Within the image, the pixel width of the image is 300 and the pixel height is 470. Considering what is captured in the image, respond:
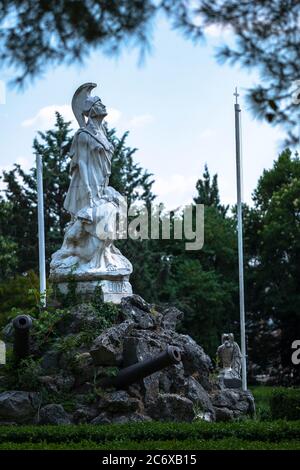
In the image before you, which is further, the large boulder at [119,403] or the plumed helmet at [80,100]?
the plumed helmet at [80,100]

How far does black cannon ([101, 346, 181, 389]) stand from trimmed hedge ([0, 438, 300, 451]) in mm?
2495

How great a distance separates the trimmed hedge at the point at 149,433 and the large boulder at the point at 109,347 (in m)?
2.52

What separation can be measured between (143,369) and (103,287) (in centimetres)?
306

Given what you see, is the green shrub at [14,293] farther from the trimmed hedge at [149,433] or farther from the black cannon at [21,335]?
the trimmed hedge at [149,433]

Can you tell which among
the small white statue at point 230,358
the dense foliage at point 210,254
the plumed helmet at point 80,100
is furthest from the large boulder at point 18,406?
the dense foliage at point 210,254

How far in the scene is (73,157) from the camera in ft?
55.8

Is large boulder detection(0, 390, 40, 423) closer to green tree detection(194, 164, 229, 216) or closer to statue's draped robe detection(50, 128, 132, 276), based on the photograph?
statue's draped robe detection(50, 128, 132, 276)

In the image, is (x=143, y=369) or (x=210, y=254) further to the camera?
(x=210, y=254)

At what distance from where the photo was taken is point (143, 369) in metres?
13.2

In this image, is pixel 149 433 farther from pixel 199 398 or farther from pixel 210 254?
pixel 210 254

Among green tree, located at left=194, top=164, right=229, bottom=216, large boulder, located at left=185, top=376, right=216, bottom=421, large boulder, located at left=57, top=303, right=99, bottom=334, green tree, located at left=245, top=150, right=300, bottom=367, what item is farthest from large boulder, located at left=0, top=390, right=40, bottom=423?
green tree, located at left=194, top=164, right=229, bottom=216

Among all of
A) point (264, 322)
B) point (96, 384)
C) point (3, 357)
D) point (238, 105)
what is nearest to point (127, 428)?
point (96, 384)

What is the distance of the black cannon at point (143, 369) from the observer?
12867 mm

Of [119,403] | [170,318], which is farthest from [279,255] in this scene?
[119,403]
